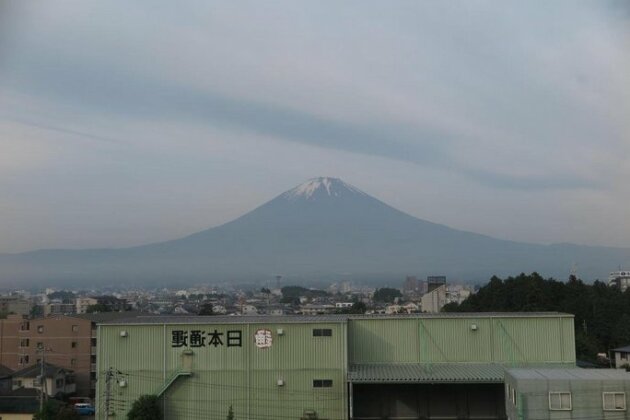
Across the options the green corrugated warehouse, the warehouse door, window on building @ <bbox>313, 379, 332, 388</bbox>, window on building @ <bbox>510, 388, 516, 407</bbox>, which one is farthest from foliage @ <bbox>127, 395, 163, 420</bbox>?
window on building @ <bbox>510, 388, 516, 407</bbox>

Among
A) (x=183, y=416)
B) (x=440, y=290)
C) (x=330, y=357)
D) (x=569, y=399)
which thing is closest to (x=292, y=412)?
(x=330, y=357)

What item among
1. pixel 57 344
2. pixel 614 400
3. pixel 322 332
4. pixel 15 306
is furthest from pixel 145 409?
pixel 15 306

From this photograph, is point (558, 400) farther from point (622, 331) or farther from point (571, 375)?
point (622, 331)

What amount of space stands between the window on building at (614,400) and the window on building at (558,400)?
0.60 meters

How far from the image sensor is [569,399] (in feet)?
34.0

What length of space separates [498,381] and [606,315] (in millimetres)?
24630

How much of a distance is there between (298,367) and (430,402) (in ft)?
10.5

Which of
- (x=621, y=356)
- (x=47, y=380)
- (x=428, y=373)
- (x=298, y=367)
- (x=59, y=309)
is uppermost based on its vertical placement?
(x=298, y=367)

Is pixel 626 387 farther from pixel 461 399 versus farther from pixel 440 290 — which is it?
pixel 440 290

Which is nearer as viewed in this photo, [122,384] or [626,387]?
[626,387]

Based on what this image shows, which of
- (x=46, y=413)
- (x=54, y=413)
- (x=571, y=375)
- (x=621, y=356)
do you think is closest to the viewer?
(x=571, y=375)

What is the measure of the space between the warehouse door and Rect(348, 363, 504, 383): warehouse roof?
1.26 ft

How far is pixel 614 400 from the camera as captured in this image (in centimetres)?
1032

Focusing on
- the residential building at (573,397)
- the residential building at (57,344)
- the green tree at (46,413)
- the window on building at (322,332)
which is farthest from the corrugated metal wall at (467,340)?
the residential building at (57,344)
